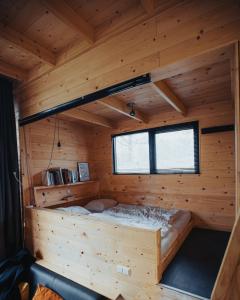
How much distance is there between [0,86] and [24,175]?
1.34m

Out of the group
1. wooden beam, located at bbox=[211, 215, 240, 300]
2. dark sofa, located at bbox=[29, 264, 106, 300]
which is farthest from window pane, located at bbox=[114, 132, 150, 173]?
wooden beam, located at bbox=[211, 215, 240, 300]

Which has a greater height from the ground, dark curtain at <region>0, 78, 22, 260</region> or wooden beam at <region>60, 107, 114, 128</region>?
wooden beam at <region>60, 107, 114, 128</region>

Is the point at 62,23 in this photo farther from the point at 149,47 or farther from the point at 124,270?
the point at 124,270

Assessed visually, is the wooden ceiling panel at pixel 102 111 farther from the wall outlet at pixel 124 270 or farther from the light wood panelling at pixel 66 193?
the wall outlet at pixel 124 270

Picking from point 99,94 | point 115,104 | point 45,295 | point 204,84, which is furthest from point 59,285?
point 204,84

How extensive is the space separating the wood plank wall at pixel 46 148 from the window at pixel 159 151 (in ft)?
2.66

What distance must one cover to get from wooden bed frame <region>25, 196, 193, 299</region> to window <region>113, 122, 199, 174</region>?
1.29m

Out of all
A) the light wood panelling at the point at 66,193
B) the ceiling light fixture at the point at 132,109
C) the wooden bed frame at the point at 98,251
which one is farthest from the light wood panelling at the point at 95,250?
the ceiling light fixture at the point at 132,109

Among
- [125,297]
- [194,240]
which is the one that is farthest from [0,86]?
[194,240]

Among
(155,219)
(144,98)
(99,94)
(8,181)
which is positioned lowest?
(155,219)

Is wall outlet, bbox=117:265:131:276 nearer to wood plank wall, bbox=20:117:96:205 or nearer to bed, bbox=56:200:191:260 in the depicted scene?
bed, bbox=56:200:191:260

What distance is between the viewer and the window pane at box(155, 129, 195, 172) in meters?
3.15

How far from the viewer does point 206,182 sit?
2955 millimetres

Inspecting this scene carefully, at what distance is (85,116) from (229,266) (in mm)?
2898
